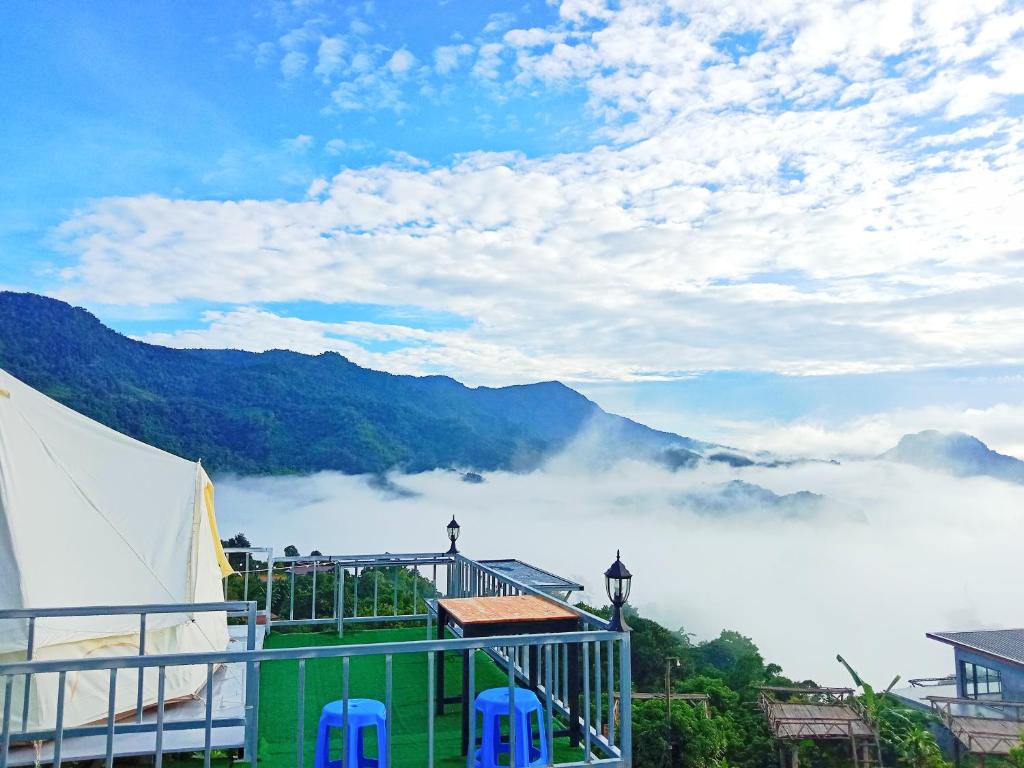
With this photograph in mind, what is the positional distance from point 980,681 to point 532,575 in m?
26.1

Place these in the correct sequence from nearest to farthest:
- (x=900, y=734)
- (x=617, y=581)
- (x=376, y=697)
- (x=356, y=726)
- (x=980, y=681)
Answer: (x=356, y=726), (x=617, y=581), (x=376, y=697), (x=900, y=734), (x=980, y=681)

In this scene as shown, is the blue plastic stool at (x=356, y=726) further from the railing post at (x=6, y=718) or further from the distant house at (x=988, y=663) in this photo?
the distant house at (x=988, y=663)

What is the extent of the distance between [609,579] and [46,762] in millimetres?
3763

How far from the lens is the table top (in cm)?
493

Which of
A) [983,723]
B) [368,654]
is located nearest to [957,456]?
[983,723]

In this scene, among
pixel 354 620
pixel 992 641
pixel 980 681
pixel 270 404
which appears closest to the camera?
pixel 354 620

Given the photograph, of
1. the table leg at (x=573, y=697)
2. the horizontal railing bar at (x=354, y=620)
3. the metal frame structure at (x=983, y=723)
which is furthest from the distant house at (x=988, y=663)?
the table leg at (x=573, y=697)

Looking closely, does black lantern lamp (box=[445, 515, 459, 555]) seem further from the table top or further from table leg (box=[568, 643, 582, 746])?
table leg (box=[568, 643, 582, 746])

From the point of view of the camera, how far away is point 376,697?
21.3 ft

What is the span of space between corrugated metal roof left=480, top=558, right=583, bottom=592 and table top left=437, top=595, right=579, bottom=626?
2.04 feet

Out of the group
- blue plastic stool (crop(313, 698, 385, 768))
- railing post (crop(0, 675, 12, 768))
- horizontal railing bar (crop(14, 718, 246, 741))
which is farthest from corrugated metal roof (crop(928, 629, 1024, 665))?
railing post (crop(0, 675, 12, 768))

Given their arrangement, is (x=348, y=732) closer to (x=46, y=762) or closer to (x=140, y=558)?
(x=46, y=762)

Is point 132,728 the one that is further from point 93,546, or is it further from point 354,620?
point 354,620

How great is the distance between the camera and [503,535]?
5297 centimetres
